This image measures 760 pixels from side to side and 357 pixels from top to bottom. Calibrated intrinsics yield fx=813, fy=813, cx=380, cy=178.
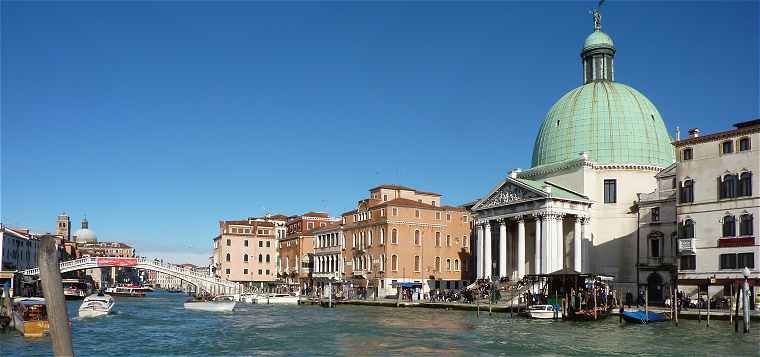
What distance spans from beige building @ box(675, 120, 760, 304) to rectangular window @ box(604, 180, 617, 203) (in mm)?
13602

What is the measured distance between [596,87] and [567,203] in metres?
9.77

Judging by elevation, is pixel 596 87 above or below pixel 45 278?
above

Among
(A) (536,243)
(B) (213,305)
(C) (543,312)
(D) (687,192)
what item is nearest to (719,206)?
(D) (687,192)

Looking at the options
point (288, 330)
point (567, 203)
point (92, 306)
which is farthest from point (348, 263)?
point (288, 330)

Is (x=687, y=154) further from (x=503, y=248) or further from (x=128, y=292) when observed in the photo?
(x=128, y=292)

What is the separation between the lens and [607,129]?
5259 centimetres

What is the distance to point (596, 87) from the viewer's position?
2168 inches

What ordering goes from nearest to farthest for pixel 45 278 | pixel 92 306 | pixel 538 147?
pixel 45 278
pixel 92 306
pixel 538 147

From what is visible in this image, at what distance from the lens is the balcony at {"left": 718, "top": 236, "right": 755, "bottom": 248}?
1343 inches

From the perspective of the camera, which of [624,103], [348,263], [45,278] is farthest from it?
[348,263]

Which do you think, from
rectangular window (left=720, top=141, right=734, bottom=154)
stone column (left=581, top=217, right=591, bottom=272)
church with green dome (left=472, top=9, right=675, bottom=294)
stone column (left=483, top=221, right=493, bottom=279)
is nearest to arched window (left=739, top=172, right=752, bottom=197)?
rectangular window (left=720, top=141, right=734, bottom=154)

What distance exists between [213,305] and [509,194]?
788 inches

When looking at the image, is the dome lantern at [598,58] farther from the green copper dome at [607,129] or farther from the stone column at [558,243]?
the stone column at [558,243]

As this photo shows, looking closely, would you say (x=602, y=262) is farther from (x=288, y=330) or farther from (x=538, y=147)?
(x=288, y=330)
